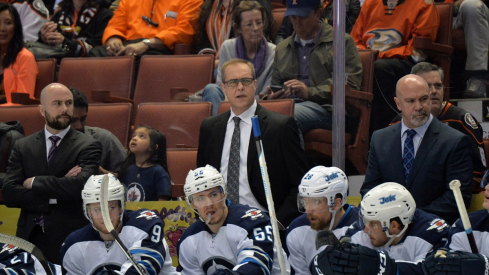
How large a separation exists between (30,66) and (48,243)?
5.35 ft

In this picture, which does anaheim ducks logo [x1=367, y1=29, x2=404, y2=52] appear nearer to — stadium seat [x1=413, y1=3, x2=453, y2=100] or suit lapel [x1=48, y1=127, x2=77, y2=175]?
stadium seat [x1=413, y1=3, x2=453, y2=100]

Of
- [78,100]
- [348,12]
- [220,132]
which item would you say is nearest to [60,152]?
[78,100]

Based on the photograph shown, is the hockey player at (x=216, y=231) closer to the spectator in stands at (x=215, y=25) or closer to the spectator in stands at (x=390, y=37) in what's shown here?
the spectator in stands at (x=390, y=37)

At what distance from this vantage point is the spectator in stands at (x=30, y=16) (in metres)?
6.04

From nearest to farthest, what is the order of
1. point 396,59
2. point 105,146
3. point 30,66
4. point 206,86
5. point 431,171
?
point 431,171 → point 396,59 → point 105,146 → point 206,86 → point 30,66

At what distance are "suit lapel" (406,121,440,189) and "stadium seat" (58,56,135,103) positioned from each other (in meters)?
2.09

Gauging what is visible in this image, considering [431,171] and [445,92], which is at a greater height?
[445,92]

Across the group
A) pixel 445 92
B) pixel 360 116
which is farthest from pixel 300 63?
pixel 445 92

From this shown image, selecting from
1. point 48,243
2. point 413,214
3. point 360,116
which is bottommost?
point 48,243

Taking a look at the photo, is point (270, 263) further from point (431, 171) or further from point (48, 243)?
point (48, 243)

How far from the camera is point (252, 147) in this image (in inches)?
171

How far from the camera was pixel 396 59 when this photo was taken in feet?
14.3

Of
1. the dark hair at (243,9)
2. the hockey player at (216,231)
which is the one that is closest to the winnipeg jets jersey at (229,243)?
the hockey player at (216,231)

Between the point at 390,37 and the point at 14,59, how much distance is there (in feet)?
8.57
